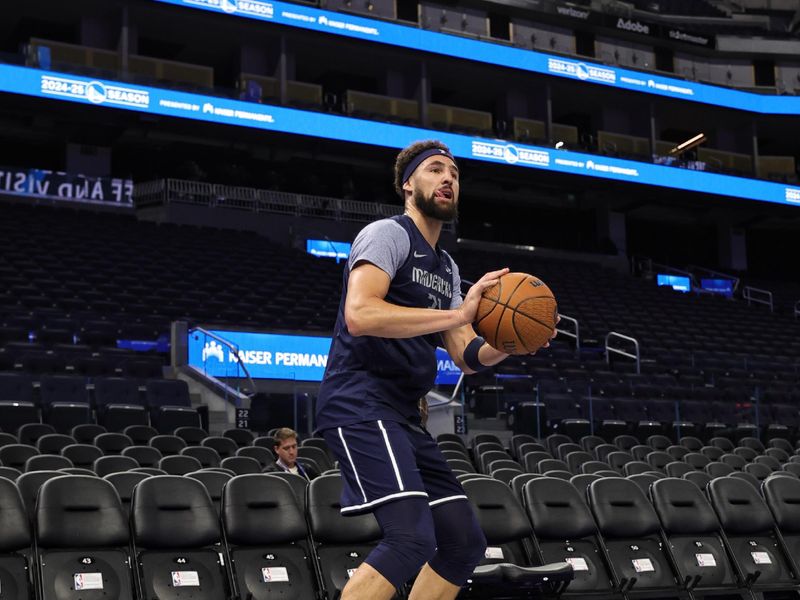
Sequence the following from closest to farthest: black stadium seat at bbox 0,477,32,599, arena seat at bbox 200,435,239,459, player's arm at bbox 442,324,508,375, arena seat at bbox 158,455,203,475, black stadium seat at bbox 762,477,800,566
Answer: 1. player's arm at bbox 442,324,508,375
2. black stadium seat at bbox 0,477,32,599
3. black stadium seat at bbox 762,477,800,566
4. arena seat at bbox 158,455,203,475
5. arena seat at bbox 200,435,239,459

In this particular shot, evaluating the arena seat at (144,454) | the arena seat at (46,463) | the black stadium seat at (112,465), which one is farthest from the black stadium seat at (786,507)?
the arena seat at (46,463)

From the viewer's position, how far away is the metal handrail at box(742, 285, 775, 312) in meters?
27.6

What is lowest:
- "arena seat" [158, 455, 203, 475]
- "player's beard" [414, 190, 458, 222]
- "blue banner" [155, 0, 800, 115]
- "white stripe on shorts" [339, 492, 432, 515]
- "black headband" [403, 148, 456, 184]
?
"arena seat" [158, 455, 203, 475]

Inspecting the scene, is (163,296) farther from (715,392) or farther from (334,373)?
(334,373)

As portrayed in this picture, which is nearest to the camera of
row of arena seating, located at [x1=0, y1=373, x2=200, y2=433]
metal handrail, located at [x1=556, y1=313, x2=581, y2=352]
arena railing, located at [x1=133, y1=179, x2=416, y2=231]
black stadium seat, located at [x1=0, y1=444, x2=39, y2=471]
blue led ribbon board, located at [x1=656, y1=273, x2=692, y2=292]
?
black stadium seat, located at [x1=0, y1=444, x2=39, y2=471]

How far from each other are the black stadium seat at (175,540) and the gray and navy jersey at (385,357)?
79.2 inches

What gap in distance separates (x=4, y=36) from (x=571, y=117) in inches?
609

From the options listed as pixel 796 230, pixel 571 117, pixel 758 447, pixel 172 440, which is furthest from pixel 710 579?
pixel 796 230

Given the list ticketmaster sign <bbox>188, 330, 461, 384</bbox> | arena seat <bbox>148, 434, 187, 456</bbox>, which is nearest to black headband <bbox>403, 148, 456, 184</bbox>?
arena seat <bbox>148, 434, 187, 456</bbox>

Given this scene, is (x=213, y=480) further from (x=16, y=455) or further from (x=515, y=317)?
(x=515, y=317)

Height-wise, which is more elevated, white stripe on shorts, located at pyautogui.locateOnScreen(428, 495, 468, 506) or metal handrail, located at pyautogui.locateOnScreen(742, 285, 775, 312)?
metal handrail, located at pyautogui.locateOnScreen(742, 285, 775, 312)

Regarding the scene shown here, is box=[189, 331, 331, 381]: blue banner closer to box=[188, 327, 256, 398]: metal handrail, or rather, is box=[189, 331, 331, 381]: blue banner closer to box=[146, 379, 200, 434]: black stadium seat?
box=[188, 327, 256, 398]: metal handrail

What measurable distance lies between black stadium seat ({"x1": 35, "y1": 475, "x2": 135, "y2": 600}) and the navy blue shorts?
6.85 feet

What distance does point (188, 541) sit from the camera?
17.6ft
